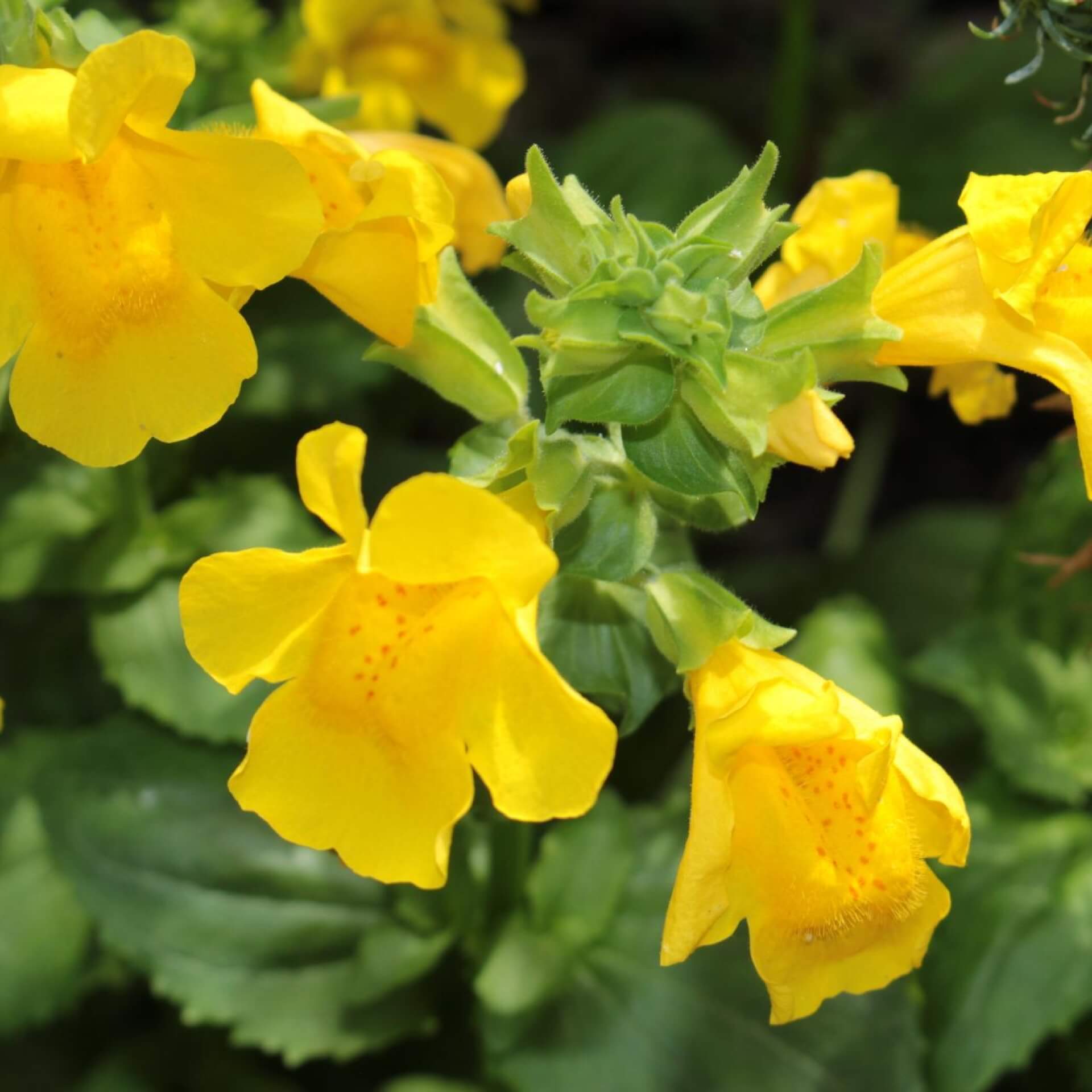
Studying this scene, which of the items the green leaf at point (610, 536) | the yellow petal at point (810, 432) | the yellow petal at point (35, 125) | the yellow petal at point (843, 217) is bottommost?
the green leaf at point (610, 536)

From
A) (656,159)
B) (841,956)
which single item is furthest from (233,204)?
(656,159)

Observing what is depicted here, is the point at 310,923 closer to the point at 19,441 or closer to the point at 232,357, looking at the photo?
the point at 19,441

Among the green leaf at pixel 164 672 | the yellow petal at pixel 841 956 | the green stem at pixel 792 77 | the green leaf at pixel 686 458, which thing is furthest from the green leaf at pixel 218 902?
the green stem at pixel 792 77

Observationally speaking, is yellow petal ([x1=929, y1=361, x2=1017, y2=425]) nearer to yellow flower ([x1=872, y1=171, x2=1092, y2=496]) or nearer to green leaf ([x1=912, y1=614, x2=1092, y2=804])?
yellow flower ([x1=872, y1=171, x2=1092, y2=496])

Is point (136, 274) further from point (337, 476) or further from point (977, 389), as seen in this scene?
point (977, 389)

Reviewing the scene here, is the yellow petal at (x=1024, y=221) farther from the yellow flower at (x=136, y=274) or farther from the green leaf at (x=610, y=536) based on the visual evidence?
the yellow flower at (x=136, y=274)

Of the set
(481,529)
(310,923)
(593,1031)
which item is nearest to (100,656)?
(310,923)

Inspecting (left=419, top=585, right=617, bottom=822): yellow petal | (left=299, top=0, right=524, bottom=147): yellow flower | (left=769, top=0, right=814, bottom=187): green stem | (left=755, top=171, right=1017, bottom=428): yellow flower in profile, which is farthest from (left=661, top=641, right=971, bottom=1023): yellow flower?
(left=769, top=0, right=814, bottom=187): green stem
